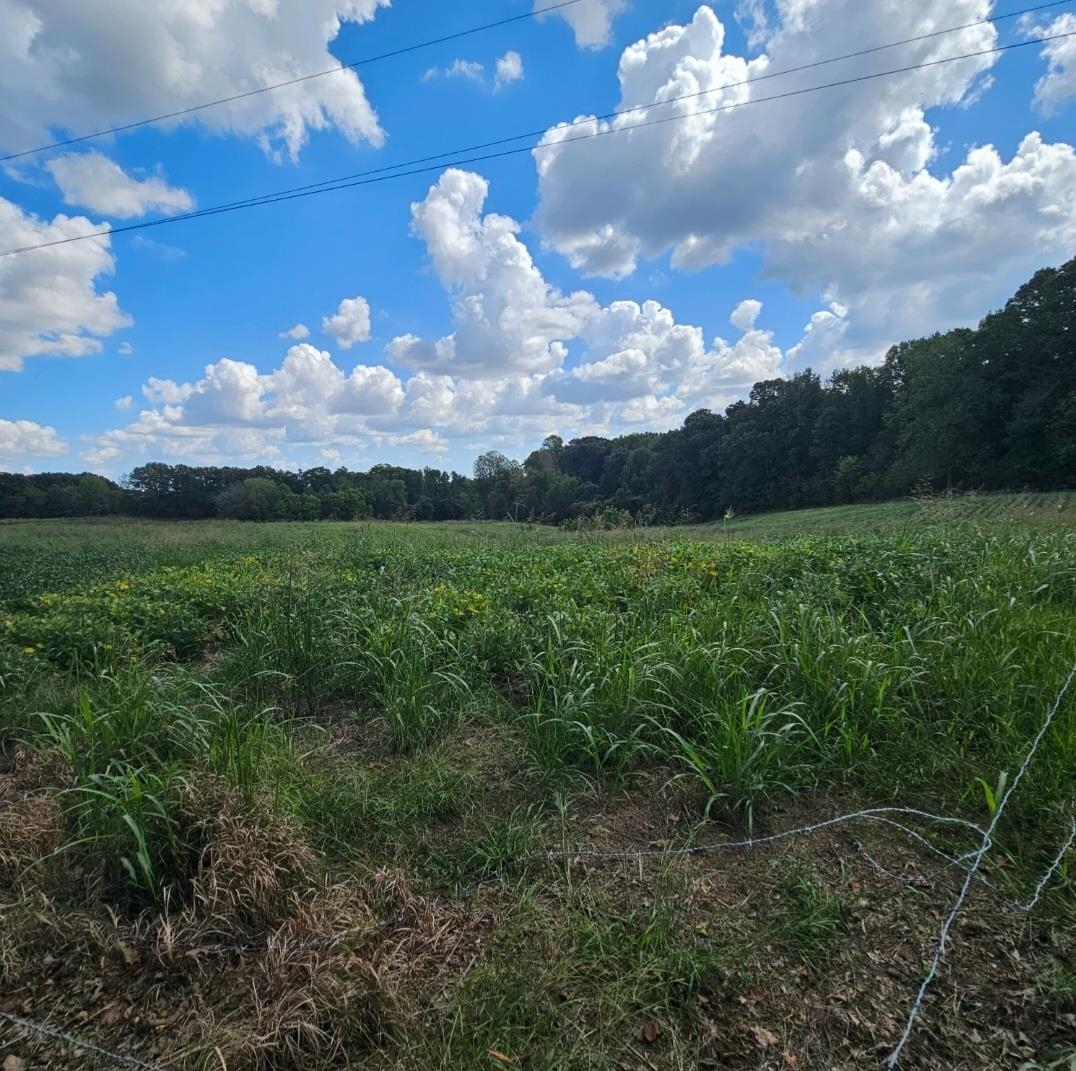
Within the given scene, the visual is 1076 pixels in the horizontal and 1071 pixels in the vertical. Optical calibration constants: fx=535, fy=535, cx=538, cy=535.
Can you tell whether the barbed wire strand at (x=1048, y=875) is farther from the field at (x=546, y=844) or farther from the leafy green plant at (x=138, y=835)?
the leafy green plant at (x=138, y=835)

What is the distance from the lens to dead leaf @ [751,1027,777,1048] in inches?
55.4

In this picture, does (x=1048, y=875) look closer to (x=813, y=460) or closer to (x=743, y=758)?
(x=743, y=758)

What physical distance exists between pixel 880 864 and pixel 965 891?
25 cm

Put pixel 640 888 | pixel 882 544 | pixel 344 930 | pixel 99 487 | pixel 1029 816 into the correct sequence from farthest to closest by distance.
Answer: pixel 99 487 → pixel 882 544 → pixel 1029 816 → pixel 640 888 → pixel 344 930

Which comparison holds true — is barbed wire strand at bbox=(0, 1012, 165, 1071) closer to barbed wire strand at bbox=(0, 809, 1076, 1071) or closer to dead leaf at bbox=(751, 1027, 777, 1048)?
barbed wire strand at bbox=(0, 809, 1076, 1071)

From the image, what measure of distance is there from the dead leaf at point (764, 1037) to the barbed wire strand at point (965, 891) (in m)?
0.27

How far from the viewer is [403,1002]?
1.52m

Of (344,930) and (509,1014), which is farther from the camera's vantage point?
(344,930)

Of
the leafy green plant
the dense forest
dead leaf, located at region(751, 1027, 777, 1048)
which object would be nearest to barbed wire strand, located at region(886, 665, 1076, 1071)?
dead leaf, located at region(751, 1027, 777, 1048)

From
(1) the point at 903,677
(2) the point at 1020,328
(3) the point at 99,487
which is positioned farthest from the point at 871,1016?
(3) the point at 99,487

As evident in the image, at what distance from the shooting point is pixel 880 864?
197 centimetres

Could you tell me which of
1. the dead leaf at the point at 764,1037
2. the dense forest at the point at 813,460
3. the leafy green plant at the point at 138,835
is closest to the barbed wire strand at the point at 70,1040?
the leafy green plant at the point at 138,835

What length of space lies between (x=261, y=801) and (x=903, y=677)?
3.28 meters

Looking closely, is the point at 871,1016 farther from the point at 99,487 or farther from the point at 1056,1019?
the point at 99,487
